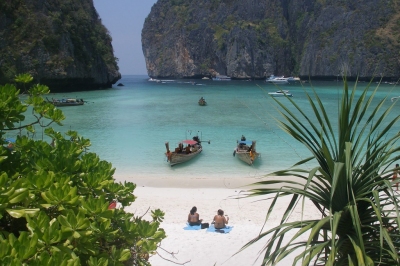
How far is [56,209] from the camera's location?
6.05 feet

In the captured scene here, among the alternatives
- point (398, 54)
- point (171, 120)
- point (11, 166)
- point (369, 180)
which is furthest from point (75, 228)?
point (398, 54)

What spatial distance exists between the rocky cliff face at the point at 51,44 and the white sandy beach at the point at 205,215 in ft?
128

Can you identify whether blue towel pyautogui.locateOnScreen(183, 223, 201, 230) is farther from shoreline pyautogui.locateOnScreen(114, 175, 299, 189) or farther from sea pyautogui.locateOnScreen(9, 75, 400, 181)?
shoreline pyautogui.locateOnScreen(114, 175, 299, 189)

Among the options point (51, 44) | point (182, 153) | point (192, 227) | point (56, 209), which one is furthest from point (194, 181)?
point (51, 44)

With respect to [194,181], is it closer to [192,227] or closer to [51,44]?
[192,227]

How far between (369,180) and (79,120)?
28098 mm

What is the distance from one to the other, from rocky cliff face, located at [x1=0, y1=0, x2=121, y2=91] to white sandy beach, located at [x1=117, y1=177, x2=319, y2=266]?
39074 millimetres

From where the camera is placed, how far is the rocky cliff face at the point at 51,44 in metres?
Result: 47.7

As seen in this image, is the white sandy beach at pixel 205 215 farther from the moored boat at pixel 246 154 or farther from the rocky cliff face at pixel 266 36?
the rocky cliff face at pixel 266 36

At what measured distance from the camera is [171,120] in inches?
1153

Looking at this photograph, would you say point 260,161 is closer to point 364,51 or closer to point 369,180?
point 369,180

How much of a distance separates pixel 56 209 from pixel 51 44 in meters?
55.2

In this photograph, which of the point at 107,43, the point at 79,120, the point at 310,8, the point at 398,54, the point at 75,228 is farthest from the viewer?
the point at 310,8

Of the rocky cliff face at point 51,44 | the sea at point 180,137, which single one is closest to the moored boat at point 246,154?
the sea at point 180,137
